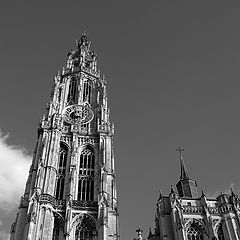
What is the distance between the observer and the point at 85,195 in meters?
45.4

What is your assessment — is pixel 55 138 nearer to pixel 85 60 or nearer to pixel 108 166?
pixel 108 166

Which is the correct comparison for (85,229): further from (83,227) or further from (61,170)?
(61,170)

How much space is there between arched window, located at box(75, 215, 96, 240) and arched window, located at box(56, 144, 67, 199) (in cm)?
478

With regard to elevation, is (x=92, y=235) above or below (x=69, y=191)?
below

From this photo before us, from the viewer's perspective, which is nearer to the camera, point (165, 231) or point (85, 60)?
point (165, 231)

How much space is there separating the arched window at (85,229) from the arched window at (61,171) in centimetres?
478

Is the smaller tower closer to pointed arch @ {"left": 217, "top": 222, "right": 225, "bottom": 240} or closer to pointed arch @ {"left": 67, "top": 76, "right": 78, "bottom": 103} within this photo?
pointed arch @ {"left": 217, "top": 222, "right": 225, "bottom": 240}

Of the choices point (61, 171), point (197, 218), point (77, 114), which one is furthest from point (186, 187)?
point (77, 114)

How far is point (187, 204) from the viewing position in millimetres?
40875

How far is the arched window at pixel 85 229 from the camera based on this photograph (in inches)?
1613

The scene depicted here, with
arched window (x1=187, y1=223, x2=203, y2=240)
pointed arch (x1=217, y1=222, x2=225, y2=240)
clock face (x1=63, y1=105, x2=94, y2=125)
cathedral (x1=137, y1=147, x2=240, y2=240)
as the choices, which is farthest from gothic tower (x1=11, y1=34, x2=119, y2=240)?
pointed arch (x1=217, y1=222, x2=225, y2=240)

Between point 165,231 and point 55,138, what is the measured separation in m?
19.7

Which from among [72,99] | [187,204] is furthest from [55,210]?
[72,99]

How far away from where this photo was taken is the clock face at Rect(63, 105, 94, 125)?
181 ft
